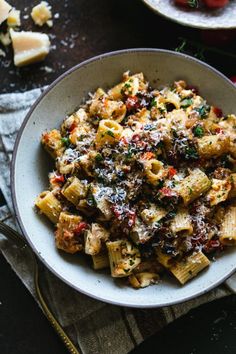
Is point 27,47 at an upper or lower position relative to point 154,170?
lower

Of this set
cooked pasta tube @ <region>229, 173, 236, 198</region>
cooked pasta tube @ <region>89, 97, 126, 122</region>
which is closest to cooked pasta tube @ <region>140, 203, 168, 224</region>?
cooked pasta tube @ <region>229, 173, 236, 198</region>

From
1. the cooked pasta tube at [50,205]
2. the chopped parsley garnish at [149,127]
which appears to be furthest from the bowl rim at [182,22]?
the cooked pasta tube at [50,205]

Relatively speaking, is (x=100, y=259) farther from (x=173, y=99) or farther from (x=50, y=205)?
(x=173, y=99)

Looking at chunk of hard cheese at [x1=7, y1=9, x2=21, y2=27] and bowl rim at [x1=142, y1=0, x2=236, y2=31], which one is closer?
bowl rim at [x1=142, y1=0, x2=236, y2=31]

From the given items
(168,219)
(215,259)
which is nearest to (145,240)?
(168,219)

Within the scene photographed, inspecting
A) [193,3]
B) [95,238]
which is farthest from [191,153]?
[193,3]

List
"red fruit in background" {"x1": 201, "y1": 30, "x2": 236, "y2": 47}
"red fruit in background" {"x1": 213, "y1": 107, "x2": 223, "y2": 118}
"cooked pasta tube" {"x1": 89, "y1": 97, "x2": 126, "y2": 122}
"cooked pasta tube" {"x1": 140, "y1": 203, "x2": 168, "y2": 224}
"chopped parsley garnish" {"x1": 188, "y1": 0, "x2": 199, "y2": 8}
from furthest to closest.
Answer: "red fruit in background" {"x1": 201, "y1": 30, "x2": 236, "y2": 47} → "chopped parsley garnish" {"x1": 188, "y1": 0, "x2": 199, "y2": 8} → "red fruit in background" {"x1": 213, "y1": 107, "x2": 223, "y2": 118} → "cooked pasta tube" {"x1": 89, "y1": 97, "x2": 126, "y2": 122} → "cooked pasta tube" {"x1": 140, "y1": 203, "x2": 168, "y2": 224}

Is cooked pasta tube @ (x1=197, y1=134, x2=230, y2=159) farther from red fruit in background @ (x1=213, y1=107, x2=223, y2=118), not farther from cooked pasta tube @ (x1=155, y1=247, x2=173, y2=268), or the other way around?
cooked pasta tube @ (x1=155, y1=247, x2=173, y2=268)

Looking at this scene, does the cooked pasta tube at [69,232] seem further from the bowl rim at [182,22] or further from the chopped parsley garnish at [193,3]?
the chopped parsley garnish at [193,3]

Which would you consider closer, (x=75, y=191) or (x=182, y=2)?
(x=75, y=191)
